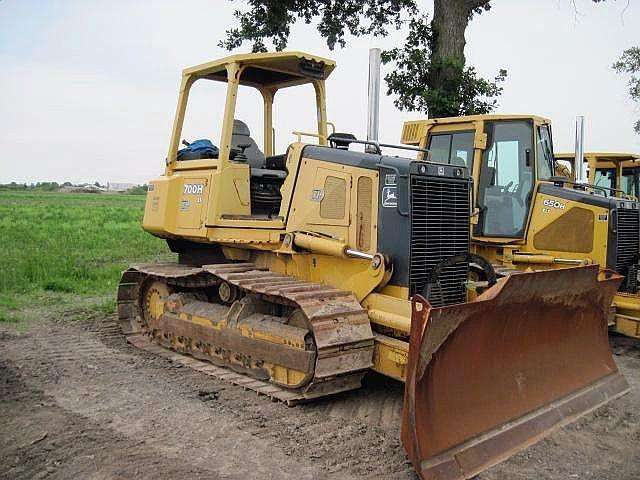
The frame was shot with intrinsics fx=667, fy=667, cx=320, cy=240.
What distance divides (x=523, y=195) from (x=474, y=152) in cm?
86

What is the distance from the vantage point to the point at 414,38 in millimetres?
13602

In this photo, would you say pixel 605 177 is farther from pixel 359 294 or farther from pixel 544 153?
pixel 359 294

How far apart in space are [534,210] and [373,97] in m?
3.48

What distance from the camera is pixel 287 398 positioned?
543cm

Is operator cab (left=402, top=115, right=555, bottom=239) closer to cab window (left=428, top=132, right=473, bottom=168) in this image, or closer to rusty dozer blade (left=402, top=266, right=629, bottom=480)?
cab window (left=428, top=132, right=473, bottom=168)

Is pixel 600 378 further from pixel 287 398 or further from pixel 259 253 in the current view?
pixel 259 253

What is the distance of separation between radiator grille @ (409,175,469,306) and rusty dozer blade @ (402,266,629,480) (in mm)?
889

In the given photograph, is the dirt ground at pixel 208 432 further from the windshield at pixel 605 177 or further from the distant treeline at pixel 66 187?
the distant treeline at pixel 66 187

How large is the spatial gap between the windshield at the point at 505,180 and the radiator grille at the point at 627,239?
1.25 m

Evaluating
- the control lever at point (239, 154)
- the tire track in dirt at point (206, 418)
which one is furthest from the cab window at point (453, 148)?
the tire track in dirt at point (206, 418)

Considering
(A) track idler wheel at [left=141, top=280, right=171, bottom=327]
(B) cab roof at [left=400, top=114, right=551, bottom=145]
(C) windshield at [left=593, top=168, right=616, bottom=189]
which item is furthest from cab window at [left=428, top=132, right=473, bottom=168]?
(C) windshield at [left=593, top=168, right=616, bottom=189]

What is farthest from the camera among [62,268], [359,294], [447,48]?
[447,48]

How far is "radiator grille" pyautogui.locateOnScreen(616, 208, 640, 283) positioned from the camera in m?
8.74

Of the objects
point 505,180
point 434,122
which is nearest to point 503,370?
point 505,180
